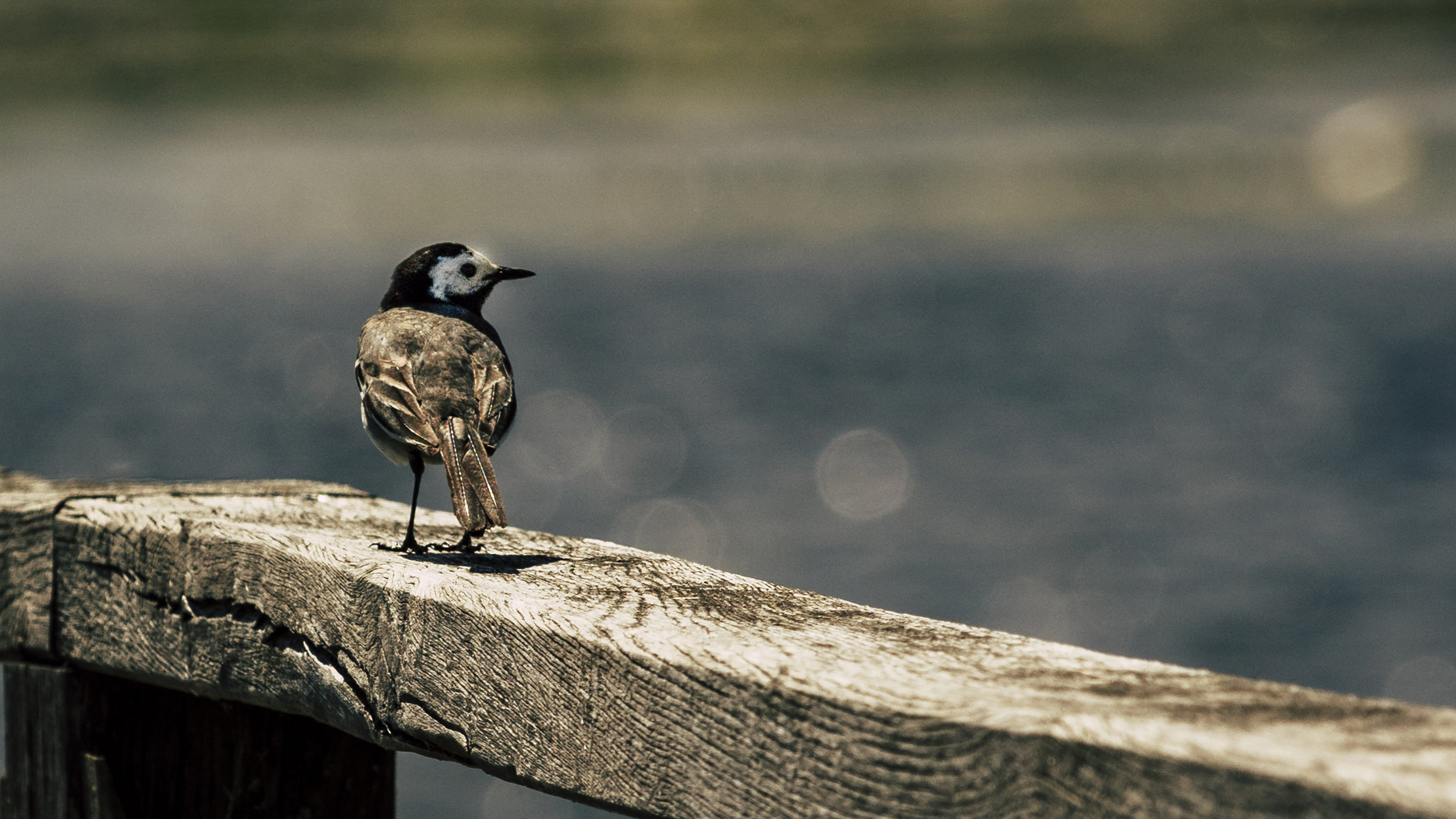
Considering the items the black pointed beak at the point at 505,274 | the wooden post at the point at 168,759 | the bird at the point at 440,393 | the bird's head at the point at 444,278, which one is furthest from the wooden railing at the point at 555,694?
the black pointed beak at the point at 505,274

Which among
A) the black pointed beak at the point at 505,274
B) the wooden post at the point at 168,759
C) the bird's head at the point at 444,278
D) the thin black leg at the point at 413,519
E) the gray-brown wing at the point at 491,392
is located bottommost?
the wooden post at the point at 168,759

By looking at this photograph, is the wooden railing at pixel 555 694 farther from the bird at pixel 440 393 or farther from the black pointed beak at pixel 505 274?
the black pointed beak at pixel 505 274

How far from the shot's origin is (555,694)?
2.15 m

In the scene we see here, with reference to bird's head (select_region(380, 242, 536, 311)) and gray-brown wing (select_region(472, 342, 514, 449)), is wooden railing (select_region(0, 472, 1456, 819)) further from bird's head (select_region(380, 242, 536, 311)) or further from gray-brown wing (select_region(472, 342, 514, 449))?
bird's head (select_region(380, 242, 536, 311))

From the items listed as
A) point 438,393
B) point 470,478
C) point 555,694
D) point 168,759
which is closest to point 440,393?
point 438,393

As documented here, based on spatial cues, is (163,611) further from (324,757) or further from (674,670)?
(674,670)

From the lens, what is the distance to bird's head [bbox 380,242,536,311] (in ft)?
13.8

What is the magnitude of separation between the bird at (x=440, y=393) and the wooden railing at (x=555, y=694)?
0.46 feet

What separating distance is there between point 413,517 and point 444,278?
114 cm

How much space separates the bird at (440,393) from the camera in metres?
3.39

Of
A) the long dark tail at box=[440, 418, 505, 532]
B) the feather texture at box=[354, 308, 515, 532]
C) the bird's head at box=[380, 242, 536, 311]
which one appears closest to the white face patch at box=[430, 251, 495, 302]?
the bird's head at box=[380, 242, 536, 311]

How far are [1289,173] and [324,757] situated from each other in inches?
3284

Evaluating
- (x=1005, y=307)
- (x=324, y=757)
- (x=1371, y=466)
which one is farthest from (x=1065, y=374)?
(x=324, y=757)

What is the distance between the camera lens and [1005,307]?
53156 millimetres
